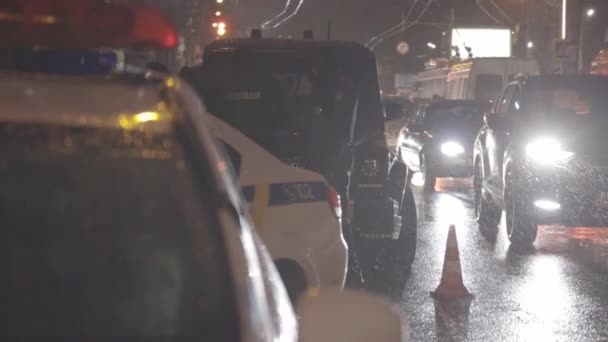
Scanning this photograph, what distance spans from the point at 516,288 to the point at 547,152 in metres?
2.39

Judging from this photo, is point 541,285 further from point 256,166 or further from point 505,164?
point 256,166

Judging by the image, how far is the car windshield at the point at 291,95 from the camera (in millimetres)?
9680

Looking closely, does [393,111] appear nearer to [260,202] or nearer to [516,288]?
[516,288]

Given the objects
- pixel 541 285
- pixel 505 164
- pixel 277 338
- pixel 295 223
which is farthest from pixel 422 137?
pixel 277 338

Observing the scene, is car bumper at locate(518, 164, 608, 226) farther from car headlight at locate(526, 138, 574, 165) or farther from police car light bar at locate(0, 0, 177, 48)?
police car light bar at locate(0, 0, 177, 48)

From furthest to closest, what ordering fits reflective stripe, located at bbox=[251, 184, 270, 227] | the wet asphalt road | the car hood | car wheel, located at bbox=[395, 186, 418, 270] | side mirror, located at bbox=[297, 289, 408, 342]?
the car hood < car wheel, located at bbox=[395, 186, 418, 270] < the wet asphalt road < reflective stripe, located at bbox=[251, 184, 270, 227] < side mirror, located at bbox=[297, 289, 408, 342]

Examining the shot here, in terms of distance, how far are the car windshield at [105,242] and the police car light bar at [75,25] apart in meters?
0.25

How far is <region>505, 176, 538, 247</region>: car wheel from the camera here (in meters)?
12.8

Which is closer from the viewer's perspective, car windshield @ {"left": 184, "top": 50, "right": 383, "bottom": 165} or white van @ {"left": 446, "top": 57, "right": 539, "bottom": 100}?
car windshield @ {"left": 184, "top": 50, "right": 383, "bottom": 165}

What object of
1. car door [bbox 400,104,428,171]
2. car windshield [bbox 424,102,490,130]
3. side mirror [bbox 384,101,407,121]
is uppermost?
side mirror [bbox 384,101,407,121]

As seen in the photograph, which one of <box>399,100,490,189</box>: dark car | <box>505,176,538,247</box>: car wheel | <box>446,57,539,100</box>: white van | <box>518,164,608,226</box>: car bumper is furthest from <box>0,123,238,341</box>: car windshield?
<box>446,57,539,100</box>: white van

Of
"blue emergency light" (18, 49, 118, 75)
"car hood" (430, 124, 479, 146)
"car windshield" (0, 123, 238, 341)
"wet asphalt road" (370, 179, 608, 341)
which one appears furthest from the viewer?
"car hood" (430, 124, 479, 146)

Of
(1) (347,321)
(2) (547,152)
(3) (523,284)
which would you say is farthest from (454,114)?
(1) (347,321)

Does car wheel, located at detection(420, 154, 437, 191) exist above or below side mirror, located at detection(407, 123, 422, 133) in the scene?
below
